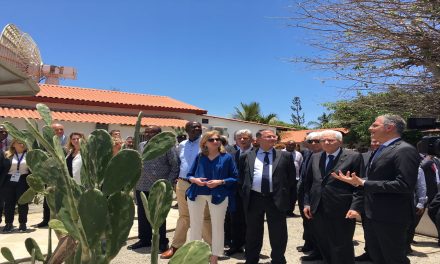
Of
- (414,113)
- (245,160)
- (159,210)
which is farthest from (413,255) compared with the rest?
(159,210)

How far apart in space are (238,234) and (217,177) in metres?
1.43

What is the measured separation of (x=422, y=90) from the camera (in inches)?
196

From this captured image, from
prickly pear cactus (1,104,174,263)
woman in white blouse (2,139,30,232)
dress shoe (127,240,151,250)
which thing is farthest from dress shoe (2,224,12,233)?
prickly pear cactus (1,104,174,263)

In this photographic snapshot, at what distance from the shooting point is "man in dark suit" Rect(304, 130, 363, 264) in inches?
164

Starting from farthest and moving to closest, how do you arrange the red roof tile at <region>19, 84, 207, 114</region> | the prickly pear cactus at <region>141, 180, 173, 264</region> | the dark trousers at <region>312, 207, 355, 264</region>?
the red roof tile at <region>19, 84, 207, 114</region>, the dark trousers at <region>312, 207, 355, 264</region>, the prickly pear cactus at <region>141, 180, 173, 264</region>

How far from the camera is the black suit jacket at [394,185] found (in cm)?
342

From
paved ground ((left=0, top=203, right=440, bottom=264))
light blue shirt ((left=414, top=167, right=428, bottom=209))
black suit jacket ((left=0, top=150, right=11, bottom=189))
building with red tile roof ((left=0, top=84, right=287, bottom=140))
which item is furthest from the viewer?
building with red tile roof ((left=0, top=84, right=287, bottom=140))

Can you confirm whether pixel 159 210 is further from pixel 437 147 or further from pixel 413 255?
pixel 413 255

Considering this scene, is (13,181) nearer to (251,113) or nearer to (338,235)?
(338,235)

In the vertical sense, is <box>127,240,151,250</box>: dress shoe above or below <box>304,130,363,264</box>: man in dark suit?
below

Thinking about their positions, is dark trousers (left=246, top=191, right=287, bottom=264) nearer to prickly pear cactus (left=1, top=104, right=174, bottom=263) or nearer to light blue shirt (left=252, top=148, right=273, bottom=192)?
light blue shirt (left=252, top=148, right=273, bottom=192)

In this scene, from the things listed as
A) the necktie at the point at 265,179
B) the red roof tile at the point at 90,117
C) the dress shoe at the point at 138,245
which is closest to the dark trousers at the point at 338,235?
the necktie at the point at 265,179

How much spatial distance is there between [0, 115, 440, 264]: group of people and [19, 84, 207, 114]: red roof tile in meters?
13.0

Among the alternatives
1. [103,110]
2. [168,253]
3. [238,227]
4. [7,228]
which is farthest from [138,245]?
[103,110]
